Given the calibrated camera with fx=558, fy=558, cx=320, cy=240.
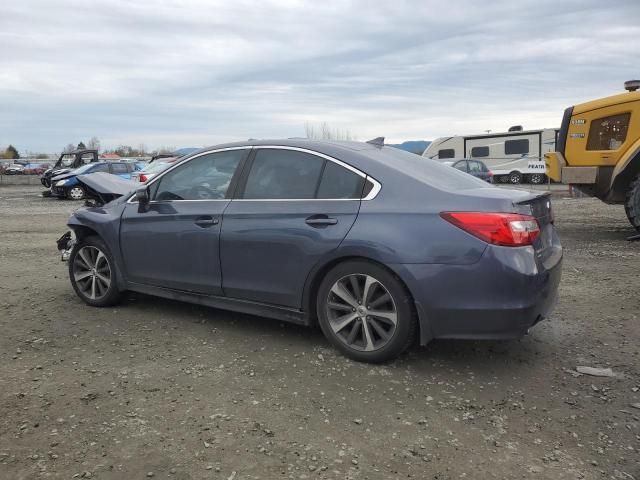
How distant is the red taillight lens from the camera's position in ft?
11.5

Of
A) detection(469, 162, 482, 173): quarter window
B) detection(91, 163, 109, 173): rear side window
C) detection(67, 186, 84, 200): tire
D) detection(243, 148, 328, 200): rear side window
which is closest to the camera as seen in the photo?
detection(243, 148, 328, 200): rear side window

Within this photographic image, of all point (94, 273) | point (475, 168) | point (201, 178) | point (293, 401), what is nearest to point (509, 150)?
point (475, 168)

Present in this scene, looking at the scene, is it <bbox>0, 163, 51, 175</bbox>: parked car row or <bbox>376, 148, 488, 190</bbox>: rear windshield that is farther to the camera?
<bbox>0, 163, 51, 175</bbox>: parked car row

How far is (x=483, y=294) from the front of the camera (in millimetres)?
3502

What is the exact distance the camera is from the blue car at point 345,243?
11.6 feet

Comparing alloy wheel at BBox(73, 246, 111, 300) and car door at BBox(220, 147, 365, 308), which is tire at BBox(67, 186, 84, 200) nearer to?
alloy wheel at BBox(73, 246, 111, 300)

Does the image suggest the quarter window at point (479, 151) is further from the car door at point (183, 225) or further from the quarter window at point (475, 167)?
the car door at point (183, 225)

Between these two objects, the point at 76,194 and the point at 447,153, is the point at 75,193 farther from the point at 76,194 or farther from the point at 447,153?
the point at 447,153

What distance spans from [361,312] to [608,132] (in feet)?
26.2

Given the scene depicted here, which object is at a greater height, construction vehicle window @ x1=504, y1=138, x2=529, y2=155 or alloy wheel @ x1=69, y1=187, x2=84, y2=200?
construction vehicle window @ x1=504, y1=138, x2=529, y2=155

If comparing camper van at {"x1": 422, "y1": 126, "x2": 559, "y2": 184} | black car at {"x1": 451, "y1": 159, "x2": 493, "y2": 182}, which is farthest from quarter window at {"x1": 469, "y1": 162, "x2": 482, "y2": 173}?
camper van at {"x1": 422, "y1": 126, "x2": 559, "y2": 184}

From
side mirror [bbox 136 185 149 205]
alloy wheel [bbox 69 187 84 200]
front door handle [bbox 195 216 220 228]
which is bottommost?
alloy wheel [bbox 69 187 84 200]

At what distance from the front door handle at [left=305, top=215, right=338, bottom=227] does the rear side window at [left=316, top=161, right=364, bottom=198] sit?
0.58 ft

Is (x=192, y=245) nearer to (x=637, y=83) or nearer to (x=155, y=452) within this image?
(x=155, y=452)
